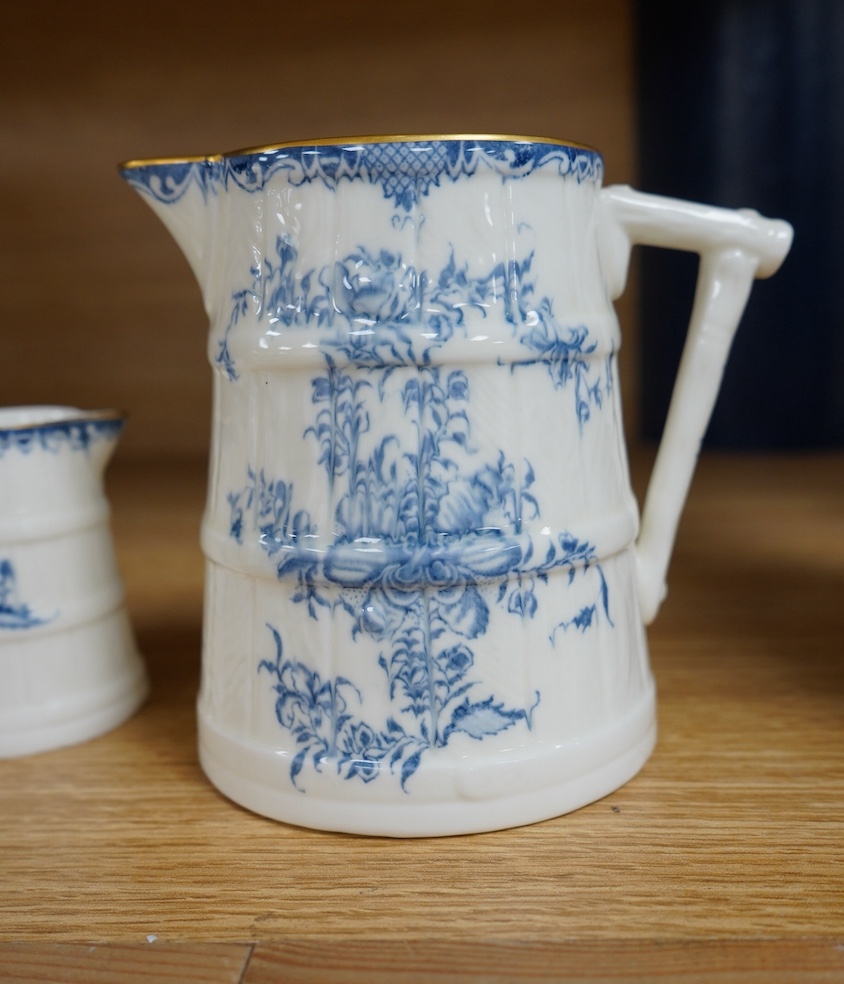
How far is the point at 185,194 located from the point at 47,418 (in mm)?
170

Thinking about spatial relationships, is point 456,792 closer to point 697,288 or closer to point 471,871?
point 471,871

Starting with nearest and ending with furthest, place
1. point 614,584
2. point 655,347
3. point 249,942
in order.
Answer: point 249,942, point 614,584, point 655,347

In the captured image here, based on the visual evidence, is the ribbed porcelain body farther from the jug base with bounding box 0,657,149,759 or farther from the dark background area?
the dark background area

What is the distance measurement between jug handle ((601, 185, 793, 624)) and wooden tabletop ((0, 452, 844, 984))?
10cm

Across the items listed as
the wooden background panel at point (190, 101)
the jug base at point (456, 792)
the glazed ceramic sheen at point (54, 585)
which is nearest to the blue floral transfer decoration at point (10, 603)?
the glazed ceramic sheen at point (54, 585)

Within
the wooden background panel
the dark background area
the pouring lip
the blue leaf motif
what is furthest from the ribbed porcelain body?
the wooden background panel

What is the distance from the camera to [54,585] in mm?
563

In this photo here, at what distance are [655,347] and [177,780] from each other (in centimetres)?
99

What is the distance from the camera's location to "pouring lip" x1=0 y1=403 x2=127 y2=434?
0.54 metres

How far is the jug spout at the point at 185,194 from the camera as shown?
1.59 ft

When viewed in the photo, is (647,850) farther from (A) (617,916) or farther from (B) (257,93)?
(B) (257,93)

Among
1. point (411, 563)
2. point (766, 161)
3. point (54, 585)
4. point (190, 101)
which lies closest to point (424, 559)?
point (411, 563)

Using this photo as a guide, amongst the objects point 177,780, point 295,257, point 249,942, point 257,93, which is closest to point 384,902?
point 249,942

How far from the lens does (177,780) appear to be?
Answer: 520mm
